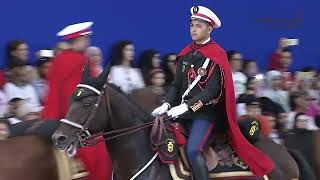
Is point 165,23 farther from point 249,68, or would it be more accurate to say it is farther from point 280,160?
point 280,160

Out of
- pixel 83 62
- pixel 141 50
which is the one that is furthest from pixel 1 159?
pixel 141 50

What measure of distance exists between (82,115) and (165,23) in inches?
249

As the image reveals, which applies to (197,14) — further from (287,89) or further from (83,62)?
(287,89)

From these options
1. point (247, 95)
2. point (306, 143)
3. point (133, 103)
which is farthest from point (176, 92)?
point (247, 95)

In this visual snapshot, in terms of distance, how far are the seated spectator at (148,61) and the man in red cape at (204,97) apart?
3570 millimetres

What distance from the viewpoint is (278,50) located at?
43.0 ft

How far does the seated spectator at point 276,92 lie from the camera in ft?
37.7

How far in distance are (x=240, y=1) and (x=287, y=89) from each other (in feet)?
7.21

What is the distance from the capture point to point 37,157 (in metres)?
7.03

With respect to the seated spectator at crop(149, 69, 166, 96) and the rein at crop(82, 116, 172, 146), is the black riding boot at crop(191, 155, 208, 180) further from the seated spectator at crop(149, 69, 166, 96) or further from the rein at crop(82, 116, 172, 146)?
the seated spectator at crop(149, 69, 166, 96)

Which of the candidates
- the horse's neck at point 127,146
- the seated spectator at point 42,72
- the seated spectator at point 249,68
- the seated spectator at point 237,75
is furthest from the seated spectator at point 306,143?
the seated spectator at point 42,72

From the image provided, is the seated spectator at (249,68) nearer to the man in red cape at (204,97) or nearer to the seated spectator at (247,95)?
the seated spectator at (247,95)

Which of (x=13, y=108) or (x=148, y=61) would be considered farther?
(x=148, y=61)

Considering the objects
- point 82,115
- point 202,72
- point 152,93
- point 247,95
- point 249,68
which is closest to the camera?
point 82,115
